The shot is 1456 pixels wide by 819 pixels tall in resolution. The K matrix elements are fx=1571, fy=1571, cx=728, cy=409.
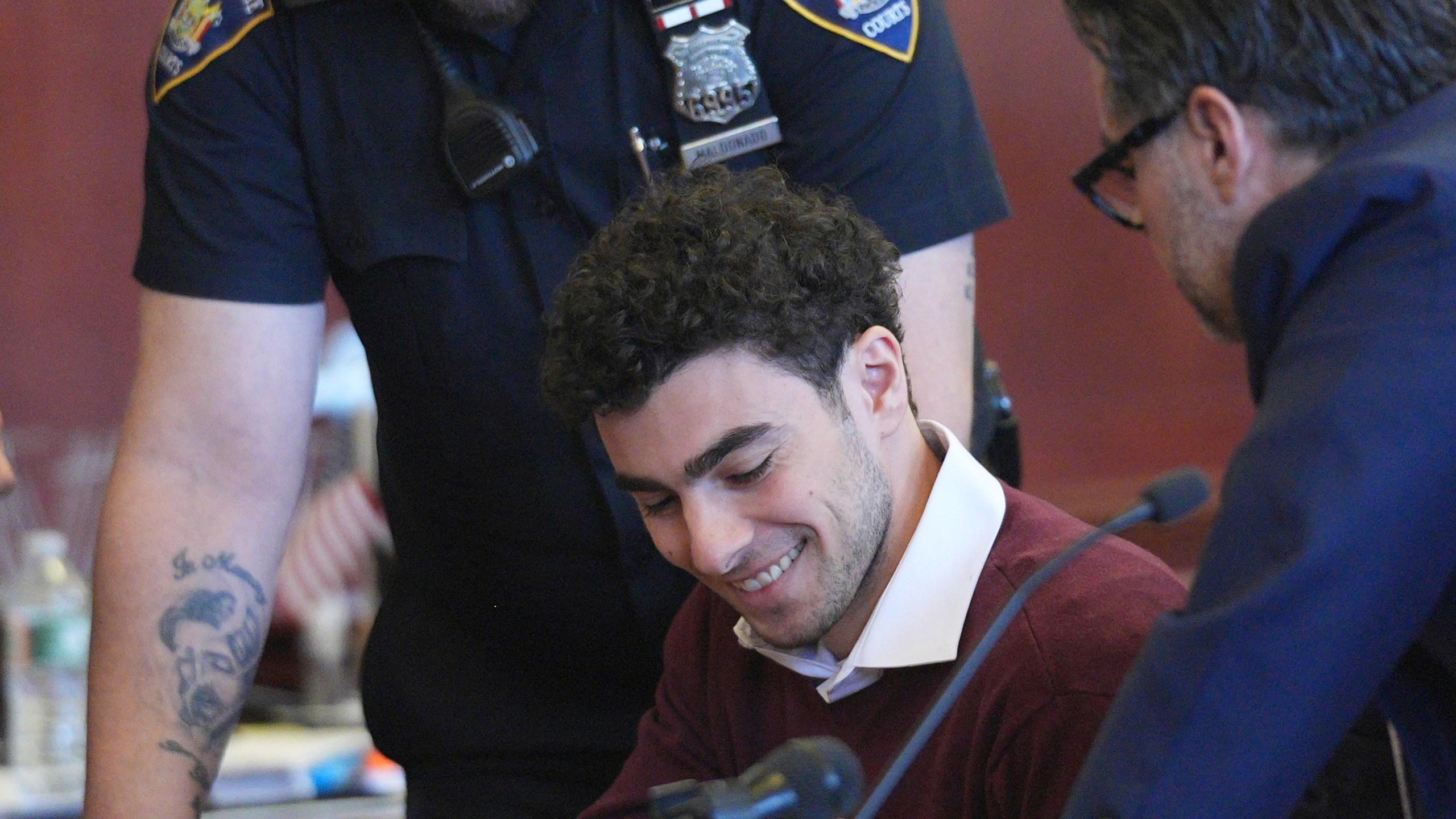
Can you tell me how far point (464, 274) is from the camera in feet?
4.82

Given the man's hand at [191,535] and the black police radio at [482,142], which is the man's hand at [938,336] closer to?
the black police radio at [482,142]

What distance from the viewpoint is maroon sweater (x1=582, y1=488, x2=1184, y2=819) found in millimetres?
1009

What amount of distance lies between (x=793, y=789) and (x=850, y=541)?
1.48 ft

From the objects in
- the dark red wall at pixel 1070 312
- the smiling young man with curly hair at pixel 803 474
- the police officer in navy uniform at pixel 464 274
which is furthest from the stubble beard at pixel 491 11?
the dark red wall at pixel 1070 312

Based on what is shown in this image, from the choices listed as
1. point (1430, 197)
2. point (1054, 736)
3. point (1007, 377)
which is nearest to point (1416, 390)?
point (1430, 197)

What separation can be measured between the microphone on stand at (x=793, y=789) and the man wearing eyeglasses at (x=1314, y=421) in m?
0.12

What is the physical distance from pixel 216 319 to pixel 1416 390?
1.09m

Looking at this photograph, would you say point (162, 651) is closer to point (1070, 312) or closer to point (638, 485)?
point (638, 485)

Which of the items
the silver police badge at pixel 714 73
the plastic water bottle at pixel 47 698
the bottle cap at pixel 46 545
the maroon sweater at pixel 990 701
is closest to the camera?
the maroon sweater at pixel 990 701

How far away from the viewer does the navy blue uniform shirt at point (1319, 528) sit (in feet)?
2.38

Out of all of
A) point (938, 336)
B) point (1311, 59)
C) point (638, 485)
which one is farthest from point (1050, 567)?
point (938, 336)

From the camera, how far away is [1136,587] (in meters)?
1.07

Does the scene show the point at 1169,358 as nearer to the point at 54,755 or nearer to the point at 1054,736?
the point at 54,755

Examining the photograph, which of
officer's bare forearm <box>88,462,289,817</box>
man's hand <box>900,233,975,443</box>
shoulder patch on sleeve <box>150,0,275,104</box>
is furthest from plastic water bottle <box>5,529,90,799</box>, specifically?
man's hand <box>900,233,975,443</box>
